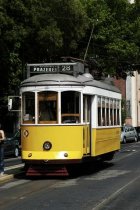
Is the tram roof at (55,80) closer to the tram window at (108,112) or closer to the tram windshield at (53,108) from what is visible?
the tram windshield at (53,108)

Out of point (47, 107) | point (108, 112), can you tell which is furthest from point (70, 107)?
point (108, 112)

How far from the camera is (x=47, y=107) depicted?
1762 centimetres

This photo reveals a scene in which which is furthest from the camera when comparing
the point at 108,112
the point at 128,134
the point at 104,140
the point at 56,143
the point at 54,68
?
the point at 128,134

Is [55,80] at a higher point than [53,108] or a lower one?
higher

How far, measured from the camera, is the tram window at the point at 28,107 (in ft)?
58.5

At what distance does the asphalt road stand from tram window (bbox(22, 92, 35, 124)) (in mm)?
1859

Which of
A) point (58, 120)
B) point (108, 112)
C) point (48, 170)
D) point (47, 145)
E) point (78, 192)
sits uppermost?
point (108, 112)

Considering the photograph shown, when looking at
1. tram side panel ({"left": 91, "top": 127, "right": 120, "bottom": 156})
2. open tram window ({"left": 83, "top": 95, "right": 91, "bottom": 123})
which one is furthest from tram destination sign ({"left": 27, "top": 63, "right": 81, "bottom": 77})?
tram side panel ({"left": 91, "top": 127, "right": 120, "bottom": 156})

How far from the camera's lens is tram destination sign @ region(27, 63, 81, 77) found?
18703 mm

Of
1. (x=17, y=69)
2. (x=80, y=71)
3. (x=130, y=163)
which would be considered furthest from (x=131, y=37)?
(x=80, y=71)

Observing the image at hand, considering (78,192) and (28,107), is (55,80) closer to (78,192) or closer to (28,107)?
(28,107)

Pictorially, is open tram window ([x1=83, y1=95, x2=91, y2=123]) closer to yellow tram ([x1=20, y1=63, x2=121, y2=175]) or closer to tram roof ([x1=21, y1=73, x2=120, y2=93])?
yellow tram ([x1=20, y1=63, x2=121, y2=175])

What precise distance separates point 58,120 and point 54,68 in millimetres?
2191

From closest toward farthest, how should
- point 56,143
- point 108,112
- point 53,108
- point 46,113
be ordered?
point 56,143, point 53,108, point 46,113, point 108,112
